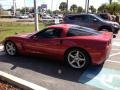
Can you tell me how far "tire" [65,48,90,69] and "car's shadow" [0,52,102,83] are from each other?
16 centimetres

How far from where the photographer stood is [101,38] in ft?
22.6

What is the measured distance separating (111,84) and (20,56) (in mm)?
3983

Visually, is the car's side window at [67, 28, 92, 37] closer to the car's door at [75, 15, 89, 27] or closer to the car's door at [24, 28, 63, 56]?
the car's door at [24, 28, 63, 56]

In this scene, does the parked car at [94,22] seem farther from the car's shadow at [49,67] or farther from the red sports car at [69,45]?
the car's shadow at [49,67]

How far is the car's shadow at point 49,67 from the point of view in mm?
6438

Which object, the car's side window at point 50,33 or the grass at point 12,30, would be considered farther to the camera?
the grass at point 12,30

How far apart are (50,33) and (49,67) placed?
3.84 ft

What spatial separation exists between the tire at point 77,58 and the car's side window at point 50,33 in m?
0.77

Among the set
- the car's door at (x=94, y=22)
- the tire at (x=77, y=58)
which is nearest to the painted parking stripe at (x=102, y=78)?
Answer: the tire at (x=77, y=58)

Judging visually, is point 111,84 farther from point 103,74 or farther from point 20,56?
point 20,56

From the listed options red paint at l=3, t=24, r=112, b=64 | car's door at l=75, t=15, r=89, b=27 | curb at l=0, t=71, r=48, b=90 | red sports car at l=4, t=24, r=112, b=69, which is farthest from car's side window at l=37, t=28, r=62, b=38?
car's door at l=75, t=15, r=89, b=27

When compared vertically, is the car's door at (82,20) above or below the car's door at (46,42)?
above

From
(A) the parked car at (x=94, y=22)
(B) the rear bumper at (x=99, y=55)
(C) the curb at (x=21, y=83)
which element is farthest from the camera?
(A) the parked car at (x=94, y=22)

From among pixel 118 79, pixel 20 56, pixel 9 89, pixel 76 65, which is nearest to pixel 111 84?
pixel 118 79
